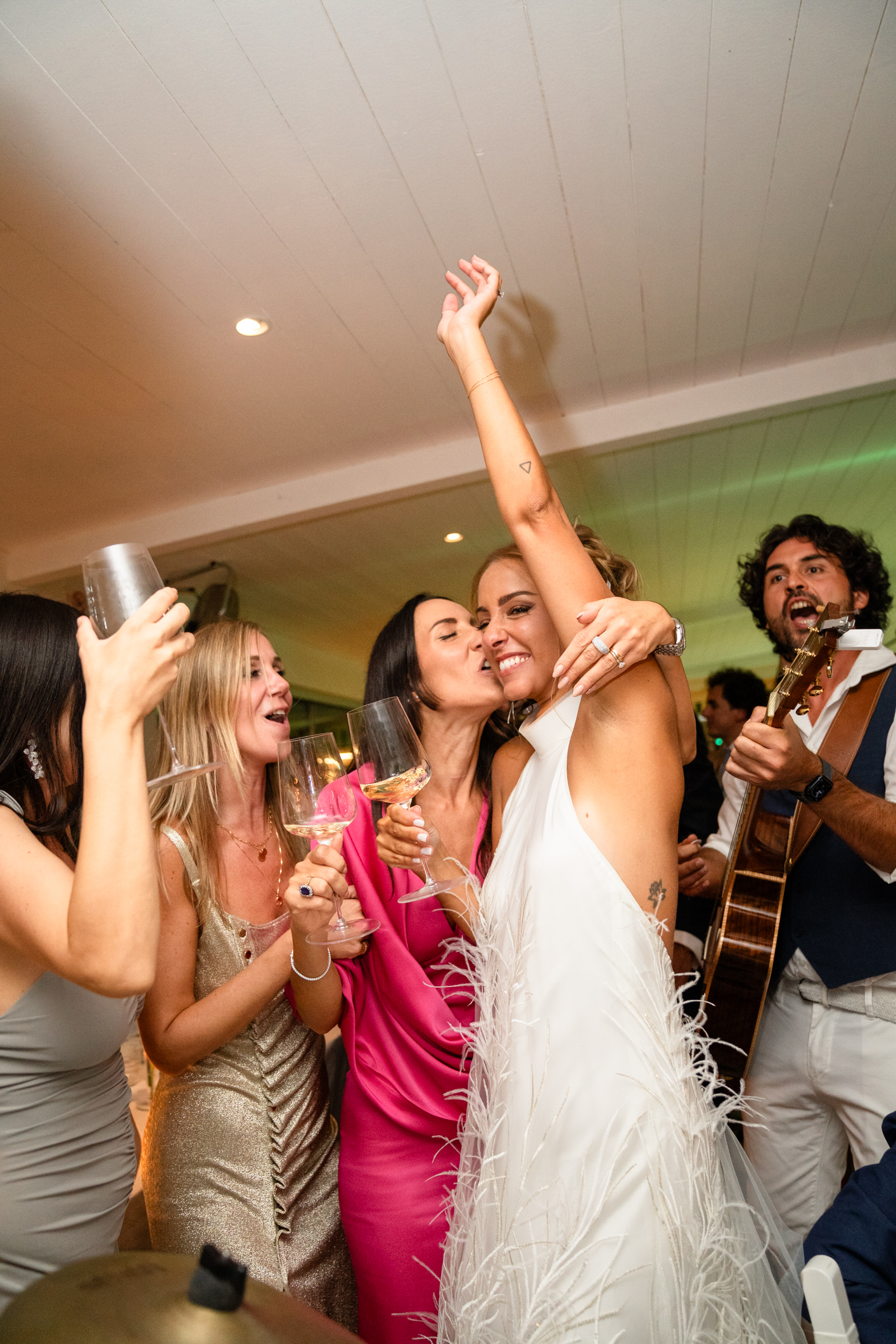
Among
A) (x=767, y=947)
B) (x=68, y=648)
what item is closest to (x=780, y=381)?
(x=767, y=947)

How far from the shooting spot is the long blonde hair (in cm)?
175

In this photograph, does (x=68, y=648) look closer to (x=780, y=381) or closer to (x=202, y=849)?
(x=202, y=849)

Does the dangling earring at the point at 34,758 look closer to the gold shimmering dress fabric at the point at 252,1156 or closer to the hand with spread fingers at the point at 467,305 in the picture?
the gold shimmering dress fabric at the point at 252,1156

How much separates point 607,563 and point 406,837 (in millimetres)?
664

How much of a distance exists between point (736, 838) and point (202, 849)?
1252 mm

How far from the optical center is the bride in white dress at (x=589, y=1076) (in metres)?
0.96

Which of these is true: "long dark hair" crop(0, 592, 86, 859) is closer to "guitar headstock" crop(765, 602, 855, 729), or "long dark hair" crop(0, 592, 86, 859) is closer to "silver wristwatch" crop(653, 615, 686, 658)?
"silver wristwatch" crop(653, 615, 686, 658)

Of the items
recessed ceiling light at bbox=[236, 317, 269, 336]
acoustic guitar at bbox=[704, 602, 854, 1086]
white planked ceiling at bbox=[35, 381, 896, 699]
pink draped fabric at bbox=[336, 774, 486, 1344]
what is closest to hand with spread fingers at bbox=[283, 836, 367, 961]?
pink draped fabric at bbox=[336, 774, 486, 1344]

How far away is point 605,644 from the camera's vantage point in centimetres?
100

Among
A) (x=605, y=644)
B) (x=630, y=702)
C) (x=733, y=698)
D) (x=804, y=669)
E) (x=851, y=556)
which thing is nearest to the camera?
(x=605, y=644)

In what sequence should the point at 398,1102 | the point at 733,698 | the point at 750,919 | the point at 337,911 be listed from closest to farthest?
the point at 337,911, the point at 398,1102, the point at 750,919, the point at 733,698

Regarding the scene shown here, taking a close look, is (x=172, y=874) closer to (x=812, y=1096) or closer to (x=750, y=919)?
(x=750, y=919)

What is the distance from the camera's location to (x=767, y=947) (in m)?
1.88

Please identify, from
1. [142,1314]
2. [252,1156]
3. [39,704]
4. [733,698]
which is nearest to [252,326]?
[39,704]
